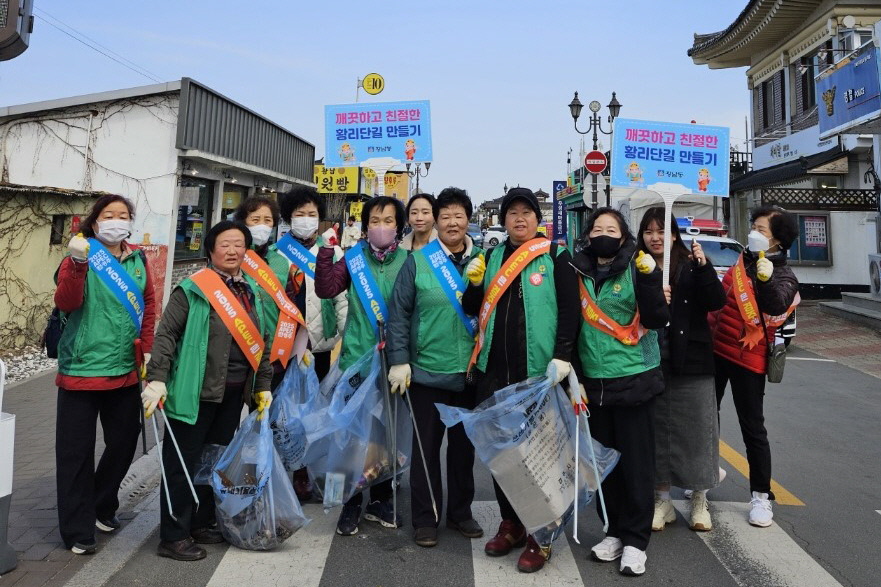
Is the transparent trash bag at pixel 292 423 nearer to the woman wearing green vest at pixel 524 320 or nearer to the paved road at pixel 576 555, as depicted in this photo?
the paved road at pixel 576 555

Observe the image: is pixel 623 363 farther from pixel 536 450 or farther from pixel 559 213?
pixel 559 213

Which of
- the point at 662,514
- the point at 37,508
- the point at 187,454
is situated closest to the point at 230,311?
the point at 187,454

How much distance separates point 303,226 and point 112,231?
1.31 metres

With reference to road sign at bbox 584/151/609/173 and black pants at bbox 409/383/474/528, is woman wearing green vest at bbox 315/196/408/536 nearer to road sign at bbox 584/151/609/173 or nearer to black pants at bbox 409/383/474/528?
black pants at bbox 409/383/474/528

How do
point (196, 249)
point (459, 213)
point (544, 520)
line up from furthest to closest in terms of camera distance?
point (196, 249) → point (459, 213) → point (544, 520)

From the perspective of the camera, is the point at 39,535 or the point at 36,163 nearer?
the point at 39,535

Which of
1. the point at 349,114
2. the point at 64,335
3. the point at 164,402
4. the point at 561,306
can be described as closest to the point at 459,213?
the point at 561,306

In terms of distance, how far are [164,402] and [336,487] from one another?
1088 millimetres

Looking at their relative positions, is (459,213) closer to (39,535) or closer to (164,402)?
(164,402)

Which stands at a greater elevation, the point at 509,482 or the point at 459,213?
the point at 459,213

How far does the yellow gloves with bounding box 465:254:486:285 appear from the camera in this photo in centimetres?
359

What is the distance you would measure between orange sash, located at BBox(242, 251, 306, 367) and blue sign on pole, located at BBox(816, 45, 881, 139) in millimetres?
11920

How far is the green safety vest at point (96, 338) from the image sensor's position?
3445 millimetres

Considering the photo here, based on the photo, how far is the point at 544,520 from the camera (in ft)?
10.9
